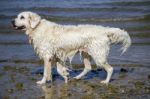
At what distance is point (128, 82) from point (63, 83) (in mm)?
1393

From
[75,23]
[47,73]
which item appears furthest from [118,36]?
[75,23]

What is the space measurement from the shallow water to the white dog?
0.60 meters

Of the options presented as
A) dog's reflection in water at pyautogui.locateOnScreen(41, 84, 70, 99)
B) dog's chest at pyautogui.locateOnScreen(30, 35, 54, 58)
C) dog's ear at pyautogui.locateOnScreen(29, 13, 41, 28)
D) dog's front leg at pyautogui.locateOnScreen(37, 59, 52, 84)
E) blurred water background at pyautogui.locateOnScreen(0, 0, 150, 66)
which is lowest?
blurred water background at pyautogui.locateOnScreen(0, 0, 150, 66)

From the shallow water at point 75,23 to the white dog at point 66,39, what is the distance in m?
0.60

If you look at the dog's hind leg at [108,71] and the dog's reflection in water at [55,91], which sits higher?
the dog's hind leg at [108,71]

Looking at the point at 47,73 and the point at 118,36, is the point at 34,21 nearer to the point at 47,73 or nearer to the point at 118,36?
the point at 47,73

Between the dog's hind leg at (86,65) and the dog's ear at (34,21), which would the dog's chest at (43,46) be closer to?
the dog's ear at (34,21)

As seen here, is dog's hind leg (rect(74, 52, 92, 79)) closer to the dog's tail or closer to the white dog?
the white dog

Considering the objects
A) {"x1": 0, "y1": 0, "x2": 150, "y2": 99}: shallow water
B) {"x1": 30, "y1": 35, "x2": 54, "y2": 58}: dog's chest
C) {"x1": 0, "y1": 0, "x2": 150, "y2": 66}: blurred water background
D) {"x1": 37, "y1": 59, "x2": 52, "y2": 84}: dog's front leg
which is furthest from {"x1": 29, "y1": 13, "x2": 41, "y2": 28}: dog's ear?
{"x1": 0, "y1": 0, "x2": 150, "y2": 66}: blurred water background

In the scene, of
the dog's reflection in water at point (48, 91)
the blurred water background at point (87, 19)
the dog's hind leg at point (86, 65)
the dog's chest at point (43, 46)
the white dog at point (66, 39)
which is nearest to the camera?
the dog's reflection in water at point (48, 91)

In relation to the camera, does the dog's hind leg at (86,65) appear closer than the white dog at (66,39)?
No

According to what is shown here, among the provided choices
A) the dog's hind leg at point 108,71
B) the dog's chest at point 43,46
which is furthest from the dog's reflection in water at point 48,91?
the dog's hind leg at point 108,71

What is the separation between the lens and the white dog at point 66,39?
10.3 metres

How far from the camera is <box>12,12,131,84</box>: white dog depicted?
33.7 feet
